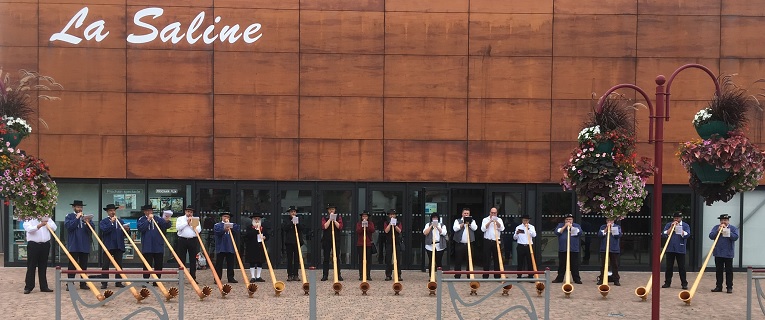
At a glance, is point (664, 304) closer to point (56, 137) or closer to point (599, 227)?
point (599, 227)

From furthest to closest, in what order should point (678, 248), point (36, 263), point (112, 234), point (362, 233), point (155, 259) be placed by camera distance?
point (362, 233) < point (678, 248) < point (155, 259) < point (112, 234) < point (36, 263)

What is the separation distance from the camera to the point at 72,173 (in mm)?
19484

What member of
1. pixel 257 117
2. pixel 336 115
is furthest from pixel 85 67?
pixel 336 115

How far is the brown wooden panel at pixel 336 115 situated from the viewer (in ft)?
64.3

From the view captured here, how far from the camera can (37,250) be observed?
51.7 feet

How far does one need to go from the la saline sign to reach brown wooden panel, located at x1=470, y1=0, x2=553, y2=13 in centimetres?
529

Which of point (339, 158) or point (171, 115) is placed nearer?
point (171, 115)

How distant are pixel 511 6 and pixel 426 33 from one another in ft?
7.02

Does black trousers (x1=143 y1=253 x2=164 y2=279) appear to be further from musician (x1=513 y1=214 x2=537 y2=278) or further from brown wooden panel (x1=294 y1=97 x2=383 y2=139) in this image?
musician (x1=513 y1=214 x2=537 y2=278)

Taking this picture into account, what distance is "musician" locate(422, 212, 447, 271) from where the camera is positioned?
17625mm

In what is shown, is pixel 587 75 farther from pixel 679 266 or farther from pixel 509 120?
pixel 679 266

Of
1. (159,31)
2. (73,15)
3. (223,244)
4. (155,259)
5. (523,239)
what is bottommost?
(155,259)

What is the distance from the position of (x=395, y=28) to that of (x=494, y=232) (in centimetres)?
550

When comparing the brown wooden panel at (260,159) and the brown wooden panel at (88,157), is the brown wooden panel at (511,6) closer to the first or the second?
the brown wooden panel at (260,159)
